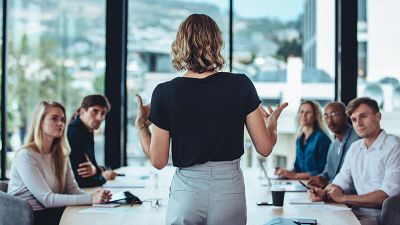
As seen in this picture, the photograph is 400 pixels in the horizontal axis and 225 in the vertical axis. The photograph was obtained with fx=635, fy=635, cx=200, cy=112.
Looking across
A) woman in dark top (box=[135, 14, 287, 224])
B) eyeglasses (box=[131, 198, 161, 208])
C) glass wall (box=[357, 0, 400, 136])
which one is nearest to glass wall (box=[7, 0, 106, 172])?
glass wall (box=[357, 0, 400, 136])

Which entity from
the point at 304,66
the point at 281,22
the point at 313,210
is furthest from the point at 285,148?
the point at 313,210

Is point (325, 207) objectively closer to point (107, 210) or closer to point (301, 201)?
point (301, 201)

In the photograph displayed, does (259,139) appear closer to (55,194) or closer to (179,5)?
(55,194)

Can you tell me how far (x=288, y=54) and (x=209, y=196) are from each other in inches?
172

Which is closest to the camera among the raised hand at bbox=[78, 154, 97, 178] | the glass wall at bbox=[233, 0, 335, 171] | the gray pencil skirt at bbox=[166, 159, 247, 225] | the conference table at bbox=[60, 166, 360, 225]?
the gray pencil skirt at bbox=[166, 159, 247, 225]

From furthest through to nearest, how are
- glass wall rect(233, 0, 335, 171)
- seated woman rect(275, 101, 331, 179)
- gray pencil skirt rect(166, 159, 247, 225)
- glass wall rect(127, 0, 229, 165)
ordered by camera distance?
glass wall rect(127, 0, 229, 165)
glass wall rect(233, 0, 335, 171)
seated woman rect(275, 101, 331, 179)
gray pencil skirt rect(166, 159, 247, 225)

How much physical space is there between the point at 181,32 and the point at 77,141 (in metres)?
2.45

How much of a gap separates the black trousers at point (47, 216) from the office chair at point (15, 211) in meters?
0.28

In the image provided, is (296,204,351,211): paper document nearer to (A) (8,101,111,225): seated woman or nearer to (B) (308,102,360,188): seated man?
(A) (8,101,111,225): seated woman

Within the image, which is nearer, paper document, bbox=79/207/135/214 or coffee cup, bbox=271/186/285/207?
paper document, bbox=79/207/135/214

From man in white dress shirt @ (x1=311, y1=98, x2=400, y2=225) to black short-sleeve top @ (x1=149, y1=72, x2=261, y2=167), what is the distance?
153 centimetres

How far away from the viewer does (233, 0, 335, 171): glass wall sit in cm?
643

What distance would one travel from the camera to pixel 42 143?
3.81m

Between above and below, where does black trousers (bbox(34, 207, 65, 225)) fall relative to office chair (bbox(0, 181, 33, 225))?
below
